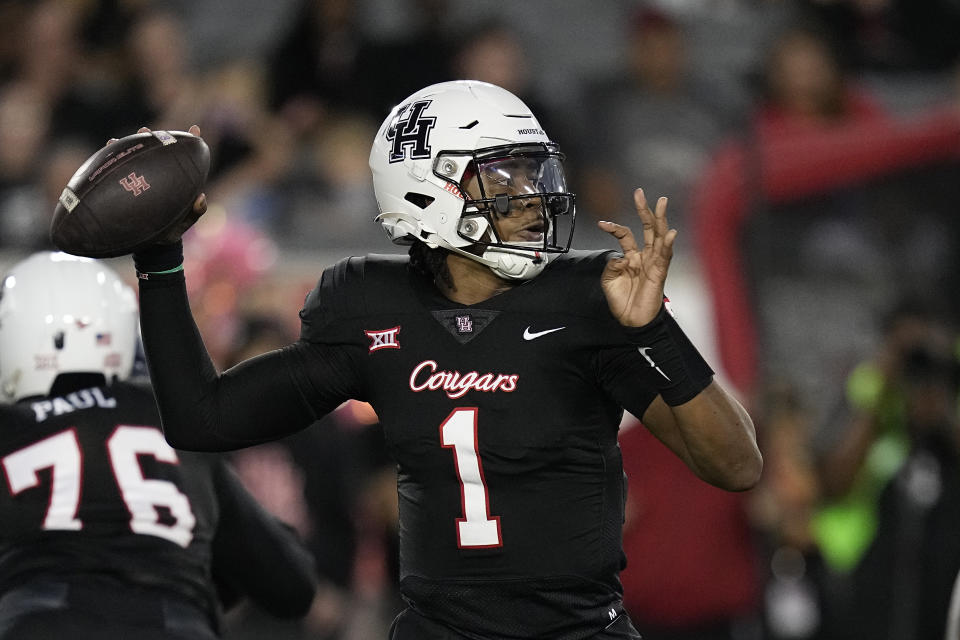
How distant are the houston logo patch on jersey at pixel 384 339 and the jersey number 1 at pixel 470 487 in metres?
0.20

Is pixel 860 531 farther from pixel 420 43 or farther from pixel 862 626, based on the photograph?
pixel 420 43

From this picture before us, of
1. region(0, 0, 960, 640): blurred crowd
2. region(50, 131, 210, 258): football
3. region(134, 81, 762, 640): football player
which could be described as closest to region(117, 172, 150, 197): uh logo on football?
region(50, 131, 210, 258): football

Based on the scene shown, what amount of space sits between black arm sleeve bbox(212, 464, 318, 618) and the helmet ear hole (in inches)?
33.9

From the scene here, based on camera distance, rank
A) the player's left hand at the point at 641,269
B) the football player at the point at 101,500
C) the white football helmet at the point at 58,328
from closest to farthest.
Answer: the player's left hand at the point at 641,269 → the football player at the point at 101,500 → the white football helmet at the point at 58,328

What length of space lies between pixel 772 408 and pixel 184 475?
119 inches

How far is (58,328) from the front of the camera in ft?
10.7

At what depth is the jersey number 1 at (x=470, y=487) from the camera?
256 centimetres

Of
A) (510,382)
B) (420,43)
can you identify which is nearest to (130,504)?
(510,382)

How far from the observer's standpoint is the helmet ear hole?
2.83 metres

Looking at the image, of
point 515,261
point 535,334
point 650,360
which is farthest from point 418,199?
point 650,360

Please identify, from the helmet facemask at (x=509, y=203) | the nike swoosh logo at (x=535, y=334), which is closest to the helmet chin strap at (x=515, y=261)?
the helmet facemask at (x=509, y=203)

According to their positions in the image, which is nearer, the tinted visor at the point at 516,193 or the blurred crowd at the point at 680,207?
the tinted visor at the point at 516,193

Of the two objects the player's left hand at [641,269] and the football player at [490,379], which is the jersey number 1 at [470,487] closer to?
the football player at [490,379]

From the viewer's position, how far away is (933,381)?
546 cm
